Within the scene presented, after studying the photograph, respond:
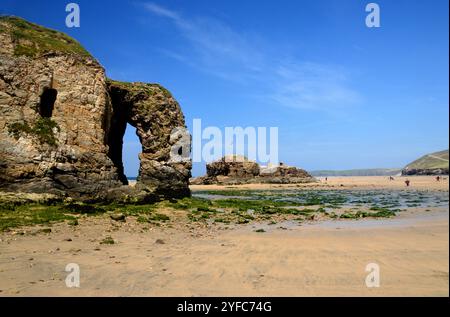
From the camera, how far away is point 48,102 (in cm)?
2459

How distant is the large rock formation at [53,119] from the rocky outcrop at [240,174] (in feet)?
190

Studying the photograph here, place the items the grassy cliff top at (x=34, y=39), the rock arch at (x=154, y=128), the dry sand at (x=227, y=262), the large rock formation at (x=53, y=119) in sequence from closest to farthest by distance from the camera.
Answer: the dry sand at (x=227, y=262)
the large rock formation at (x=53, y=119)
the grassy cliff top at (x=34, y=39)
the rock arch at (x=154, y=128)

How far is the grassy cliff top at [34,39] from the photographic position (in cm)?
2403

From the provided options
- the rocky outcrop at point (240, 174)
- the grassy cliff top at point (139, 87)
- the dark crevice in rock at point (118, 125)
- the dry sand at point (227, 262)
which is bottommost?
the dry sand at point (227, 262)

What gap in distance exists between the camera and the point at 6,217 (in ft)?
55.0

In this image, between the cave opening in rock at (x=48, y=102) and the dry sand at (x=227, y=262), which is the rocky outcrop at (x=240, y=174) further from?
the dry sand at (x=227, y=262)

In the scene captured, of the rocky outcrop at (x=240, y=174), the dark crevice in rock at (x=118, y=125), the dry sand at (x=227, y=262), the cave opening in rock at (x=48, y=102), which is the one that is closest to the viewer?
the dry sand at (x=227, y=262)

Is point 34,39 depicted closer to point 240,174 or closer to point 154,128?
point 154,128

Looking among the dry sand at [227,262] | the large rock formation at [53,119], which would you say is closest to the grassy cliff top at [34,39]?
the large rock formation at [53,119]

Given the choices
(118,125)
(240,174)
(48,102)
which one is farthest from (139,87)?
(240,174)

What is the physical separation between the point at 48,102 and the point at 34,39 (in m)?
4.52

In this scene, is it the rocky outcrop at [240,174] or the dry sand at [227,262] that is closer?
the dry sand at [227,262]

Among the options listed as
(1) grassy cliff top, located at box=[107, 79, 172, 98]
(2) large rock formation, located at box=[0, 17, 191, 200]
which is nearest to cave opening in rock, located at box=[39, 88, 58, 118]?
(2) large rock formation, located at box=[0, 17, 191, 200]
